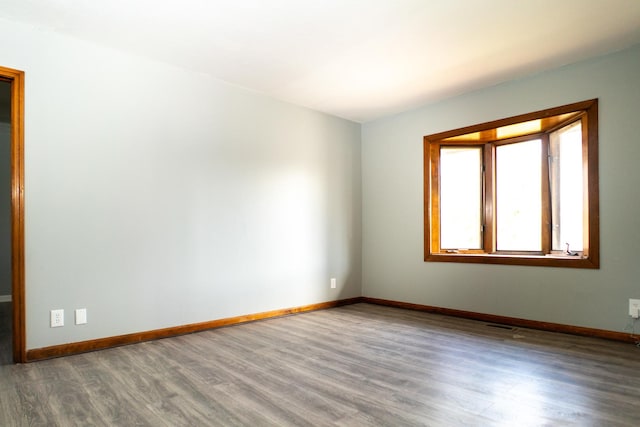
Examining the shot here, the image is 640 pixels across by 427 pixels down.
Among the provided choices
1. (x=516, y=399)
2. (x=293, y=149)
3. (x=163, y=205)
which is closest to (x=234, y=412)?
(x=516, y=399)

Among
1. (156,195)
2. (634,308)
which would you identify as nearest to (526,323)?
(634,308)

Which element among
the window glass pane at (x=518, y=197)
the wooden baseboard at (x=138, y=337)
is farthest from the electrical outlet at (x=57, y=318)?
the window glass pane at (x=518, y=197)

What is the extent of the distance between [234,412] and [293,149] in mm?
3088

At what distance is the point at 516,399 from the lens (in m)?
2.04

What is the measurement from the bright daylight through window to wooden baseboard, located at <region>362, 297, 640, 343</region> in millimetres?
567

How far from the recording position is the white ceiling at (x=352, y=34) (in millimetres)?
2504

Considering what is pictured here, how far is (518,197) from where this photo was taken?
4215 mm

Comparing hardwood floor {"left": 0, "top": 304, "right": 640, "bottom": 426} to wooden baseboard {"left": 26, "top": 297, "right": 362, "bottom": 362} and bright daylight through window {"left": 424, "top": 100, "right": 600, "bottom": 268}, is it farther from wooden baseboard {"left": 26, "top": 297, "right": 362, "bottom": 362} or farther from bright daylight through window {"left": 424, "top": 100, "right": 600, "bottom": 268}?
bright daylight through window {"left": 424, "top": 100, "right": 600, "bottom": 268}

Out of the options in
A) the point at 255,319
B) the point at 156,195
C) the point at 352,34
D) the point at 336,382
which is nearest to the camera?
the point at 336,382

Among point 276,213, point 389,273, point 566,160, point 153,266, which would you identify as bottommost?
point 389,273

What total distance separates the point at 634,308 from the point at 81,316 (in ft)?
14.5

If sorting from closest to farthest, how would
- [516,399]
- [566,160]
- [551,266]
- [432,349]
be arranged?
1. [516,399]
2. [432,349]
3. [551,266]
4. [566,160]

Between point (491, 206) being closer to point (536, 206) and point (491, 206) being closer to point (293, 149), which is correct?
point (536, 206)

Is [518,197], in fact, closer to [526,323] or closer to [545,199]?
[545,199]
